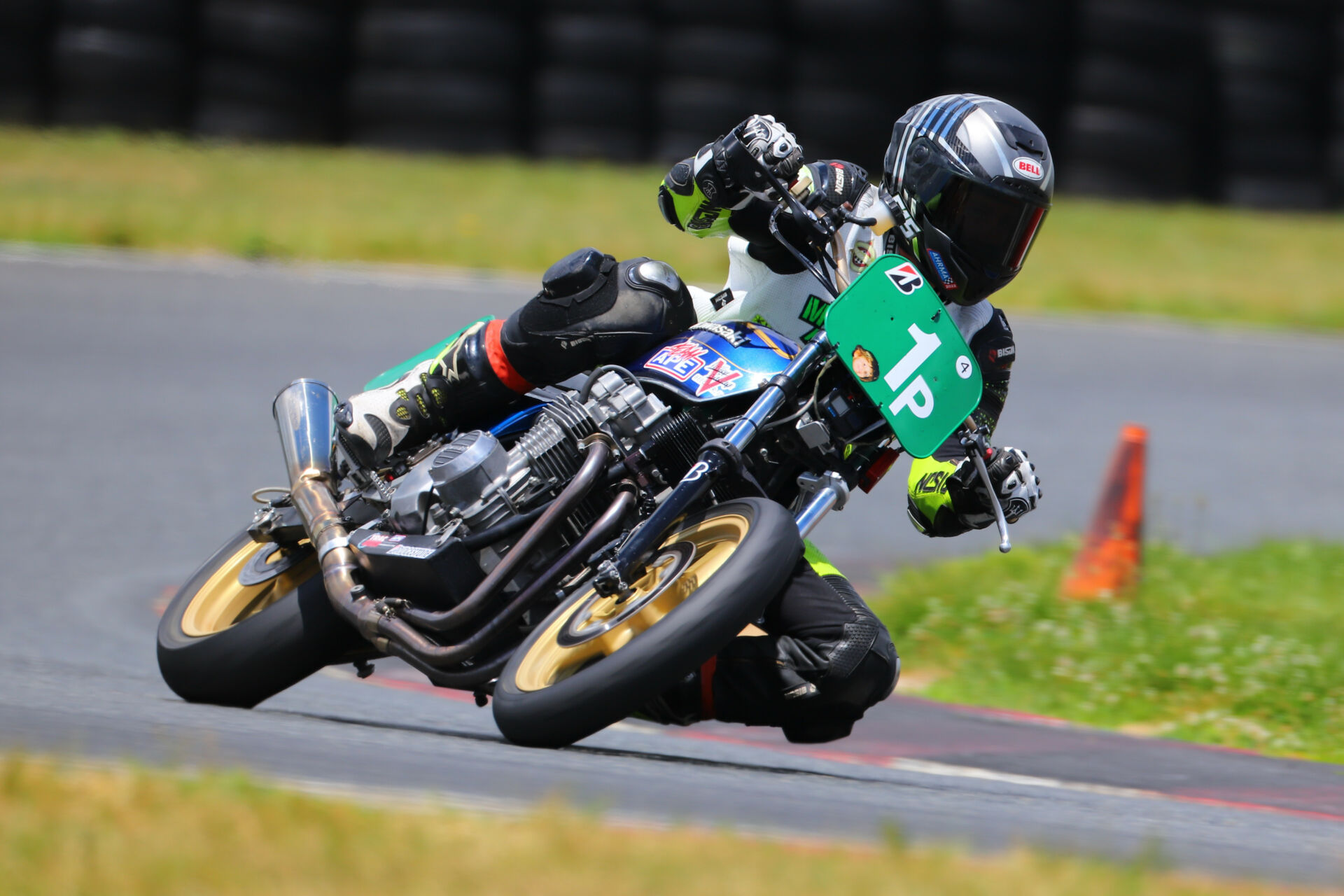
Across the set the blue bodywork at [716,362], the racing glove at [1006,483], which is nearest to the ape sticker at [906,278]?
the blue bodywork at [716,362]

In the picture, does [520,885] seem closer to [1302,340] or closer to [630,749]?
[630,749]

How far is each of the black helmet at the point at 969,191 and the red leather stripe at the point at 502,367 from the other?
3.27ft

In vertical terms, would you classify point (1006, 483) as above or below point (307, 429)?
above

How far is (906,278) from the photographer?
3.82 meters

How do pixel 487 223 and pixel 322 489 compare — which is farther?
pixel 487 223

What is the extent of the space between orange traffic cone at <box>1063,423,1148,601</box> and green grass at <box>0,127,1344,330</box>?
4.78 metres

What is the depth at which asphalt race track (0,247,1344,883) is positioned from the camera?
10.7ft

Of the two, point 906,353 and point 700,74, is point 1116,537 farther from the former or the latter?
point 700,74

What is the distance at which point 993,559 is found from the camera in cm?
691

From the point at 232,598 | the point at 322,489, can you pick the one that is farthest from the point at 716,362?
the point at 232,598

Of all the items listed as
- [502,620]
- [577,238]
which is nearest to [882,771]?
[502,620]

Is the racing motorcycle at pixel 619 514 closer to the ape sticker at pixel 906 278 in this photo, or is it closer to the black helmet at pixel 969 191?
the ape sticker at pixel 906 278

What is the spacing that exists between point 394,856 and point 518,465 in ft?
4.90

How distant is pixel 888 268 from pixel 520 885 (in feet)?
6.31
